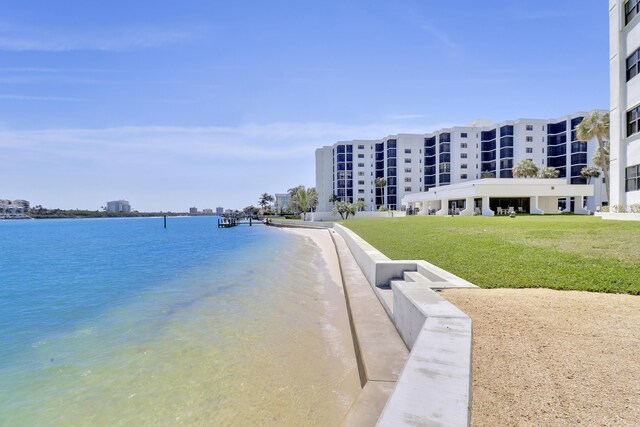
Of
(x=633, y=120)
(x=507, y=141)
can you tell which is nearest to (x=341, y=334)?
(x=633, y=120)

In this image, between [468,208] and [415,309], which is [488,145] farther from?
[415,309]

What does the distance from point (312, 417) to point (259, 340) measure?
3303mm

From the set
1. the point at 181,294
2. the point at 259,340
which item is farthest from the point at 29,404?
the point at 181,294

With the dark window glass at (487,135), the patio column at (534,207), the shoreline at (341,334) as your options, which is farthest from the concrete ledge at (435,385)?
the dark window glass at (487,135)

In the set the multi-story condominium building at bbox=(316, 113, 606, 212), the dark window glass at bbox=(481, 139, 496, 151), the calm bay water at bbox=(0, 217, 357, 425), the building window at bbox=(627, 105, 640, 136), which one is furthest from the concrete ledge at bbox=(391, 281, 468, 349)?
the dark window glass at bbox=(481, 139, 496, 151)

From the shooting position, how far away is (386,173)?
276 feet

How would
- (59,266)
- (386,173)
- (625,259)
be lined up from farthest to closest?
(386,173)
(59,266)
(625,259)

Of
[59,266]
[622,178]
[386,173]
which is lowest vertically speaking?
[59,266]

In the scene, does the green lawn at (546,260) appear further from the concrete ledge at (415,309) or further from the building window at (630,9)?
the building window at (630,9)

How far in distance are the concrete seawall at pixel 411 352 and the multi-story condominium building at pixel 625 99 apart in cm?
2168

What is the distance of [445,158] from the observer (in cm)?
7819

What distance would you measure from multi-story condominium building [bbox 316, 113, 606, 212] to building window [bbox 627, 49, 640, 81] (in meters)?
48.6

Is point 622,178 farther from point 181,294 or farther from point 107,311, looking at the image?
point 107,311

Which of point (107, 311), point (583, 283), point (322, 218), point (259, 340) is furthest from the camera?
point (322, 218)
